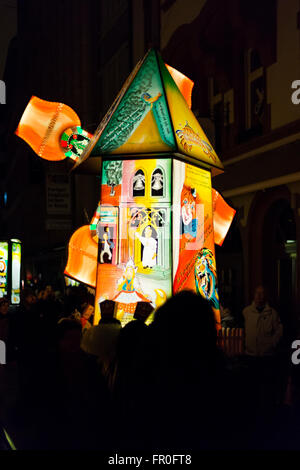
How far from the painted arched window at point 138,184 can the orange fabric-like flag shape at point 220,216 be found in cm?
157

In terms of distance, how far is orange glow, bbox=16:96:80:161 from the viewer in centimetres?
1063

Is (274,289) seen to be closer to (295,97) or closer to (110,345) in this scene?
(295,97)

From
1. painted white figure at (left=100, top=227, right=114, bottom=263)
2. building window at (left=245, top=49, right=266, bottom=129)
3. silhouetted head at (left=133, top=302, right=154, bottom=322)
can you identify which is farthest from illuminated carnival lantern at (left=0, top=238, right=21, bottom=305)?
silhouetted head at (left=133, top=302, right=154, bottom=322)

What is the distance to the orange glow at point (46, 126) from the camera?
34.9 ft

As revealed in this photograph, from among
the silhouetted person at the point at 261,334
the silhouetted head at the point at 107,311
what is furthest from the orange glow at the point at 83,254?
the silhouetted head at the point at 107,311

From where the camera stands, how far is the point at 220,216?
10.9 m

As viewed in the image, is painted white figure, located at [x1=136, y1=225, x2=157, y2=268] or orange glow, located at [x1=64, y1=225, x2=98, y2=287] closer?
painted white figure, located at [x1=136, y1=225, x2=157, y2=268]

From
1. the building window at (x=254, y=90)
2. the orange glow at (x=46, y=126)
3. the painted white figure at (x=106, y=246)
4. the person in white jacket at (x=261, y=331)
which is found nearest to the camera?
the painted white figure at (x=106, y=246)

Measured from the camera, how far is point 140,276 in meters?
9.46

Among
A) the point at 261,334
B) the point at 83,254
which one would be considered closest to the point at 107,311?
the point at 83,254

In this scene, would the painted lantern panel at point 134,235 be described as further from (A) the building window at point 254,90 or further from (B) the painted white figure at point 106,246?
(A) the building window at point 254,90

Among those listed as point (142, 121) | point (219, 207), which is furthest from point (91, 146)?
point (219, 207)

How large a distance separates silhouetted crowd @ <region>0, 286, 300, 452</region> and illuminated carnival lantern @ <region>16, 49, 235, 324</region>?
Answer: 66 centimetres

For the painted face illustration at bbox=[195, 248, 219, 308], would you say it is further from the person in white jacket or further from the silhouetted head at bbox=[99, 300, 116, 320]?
the silhouetted head at bbox=[99, 300, 116, 320]
